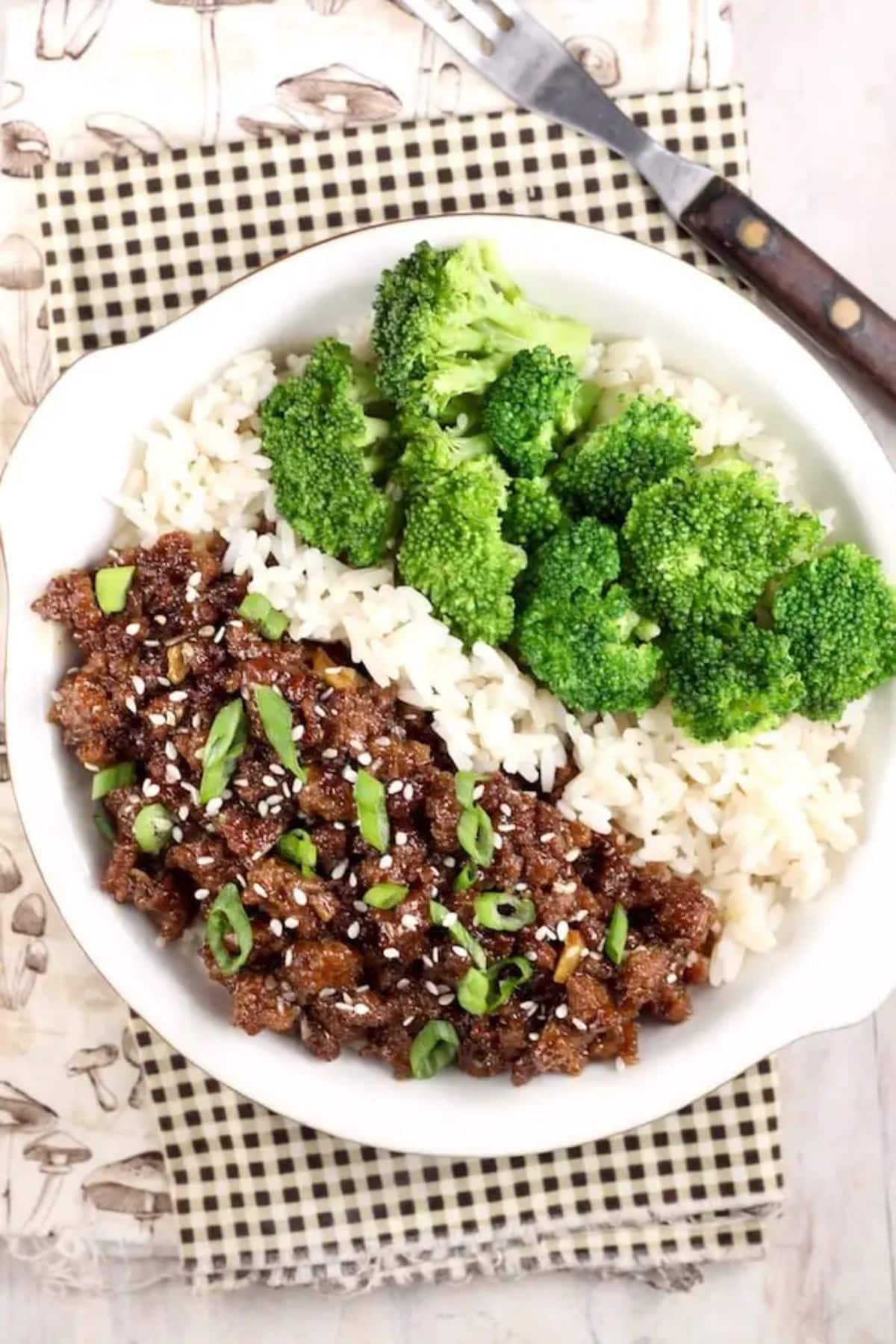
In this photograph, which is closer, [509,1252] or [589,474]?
[589,474]

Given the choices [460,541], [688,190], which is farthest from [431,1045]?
[688,190]

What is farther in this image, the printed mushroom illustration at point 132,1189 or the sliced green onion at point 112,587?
the printed mushroom illustration at point 132,1189

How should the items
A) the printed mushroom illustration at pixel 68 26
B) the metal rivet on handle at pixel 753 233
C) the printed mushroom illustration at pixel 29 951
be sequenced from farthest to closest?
the printed mushroom illustration at pixel 29 951 < the printed mushroom illustration at pixel 68 26 < the metal rivet on handle at pixel 753 233

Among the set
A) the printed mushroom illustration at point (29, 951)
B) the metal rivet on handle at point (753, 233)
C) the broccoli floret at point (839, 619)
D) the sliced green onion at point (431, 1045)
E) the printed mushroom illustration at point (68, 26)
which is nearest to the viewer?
the broccoli floret at point (839, 619)

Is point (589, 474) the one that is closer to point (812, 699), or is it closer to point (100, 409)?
point (812, 699)

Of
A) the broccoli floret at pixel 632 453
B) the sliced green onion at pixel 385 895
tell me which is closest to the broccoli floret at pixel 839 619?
the broccoli floret at pixel 632 453

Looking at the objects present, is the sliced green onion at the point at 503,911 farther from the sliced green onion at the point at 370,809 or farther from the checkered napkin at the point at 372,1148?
the checkered napkin at the point at 372,1148

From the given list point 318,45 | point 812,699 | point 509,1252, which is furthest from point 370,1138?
point 318,45
